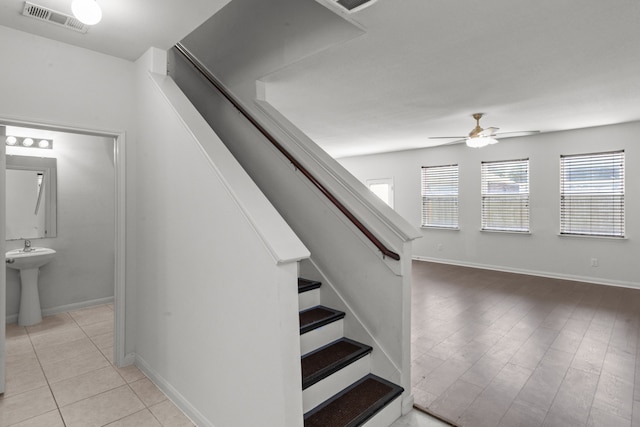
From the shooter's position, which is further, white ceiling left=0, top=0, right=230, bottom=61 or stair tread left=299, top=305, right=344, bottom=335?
stair tread left=299, top=305, right=344, bottom=335

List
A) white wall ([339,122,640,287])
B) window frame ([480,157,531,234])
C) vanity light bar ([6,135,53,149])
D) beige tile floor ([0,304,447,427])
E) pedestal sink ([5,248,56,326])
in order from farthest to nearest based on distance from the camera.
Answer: window frame ([480,157,531,234]) < white wall ([339,122,640,287]) < vanity light bar ([6,135,53,149]) < pedestal sink ([5,248,56,326]) < beige tile floor ([0,304,447,427])

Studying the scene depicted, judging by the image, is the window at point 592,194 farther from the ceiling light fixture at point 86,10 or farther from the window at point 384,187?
the ceiling light fixture at point 86,10

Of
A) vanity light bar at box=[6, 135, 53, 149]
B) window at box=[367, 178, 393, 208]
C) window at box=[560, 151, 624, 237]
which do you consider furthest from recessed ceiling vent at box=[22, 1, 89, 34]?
window at box=[367, 178, 393, 208]

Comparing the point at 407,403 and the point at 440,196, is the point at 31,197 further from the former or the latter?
the point at 440,196

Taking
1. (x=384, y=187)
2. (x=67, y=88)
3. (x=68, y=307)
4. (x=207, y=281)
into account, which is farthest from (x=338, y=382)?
(x=384, y=187)

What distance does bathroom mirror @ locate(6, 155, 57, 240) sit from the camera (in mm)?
3910

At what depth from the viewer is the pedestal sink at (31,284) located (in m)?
3.70

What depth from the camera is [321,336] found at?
2.47 metres

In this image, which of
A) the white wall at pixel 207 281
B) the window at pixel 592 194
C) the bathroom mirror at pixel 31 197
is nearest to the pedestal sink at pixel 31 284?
the bathroom mirror at pixel 31 197

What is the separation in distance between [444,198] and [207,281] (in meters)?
6.54

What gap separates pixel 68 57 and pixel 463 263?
Answer: 7.14 m

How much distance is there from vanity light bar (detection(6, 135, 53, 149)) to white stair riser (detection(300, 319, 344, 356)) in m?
3.97

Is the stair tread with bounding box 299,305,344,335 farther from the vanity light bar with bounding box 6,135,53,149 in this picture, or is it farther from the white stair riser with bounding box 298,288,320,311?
the vanity light bar with bounding box 6,135,53,149

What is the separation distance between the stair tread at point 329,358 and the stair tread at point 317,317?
0.18 metres
